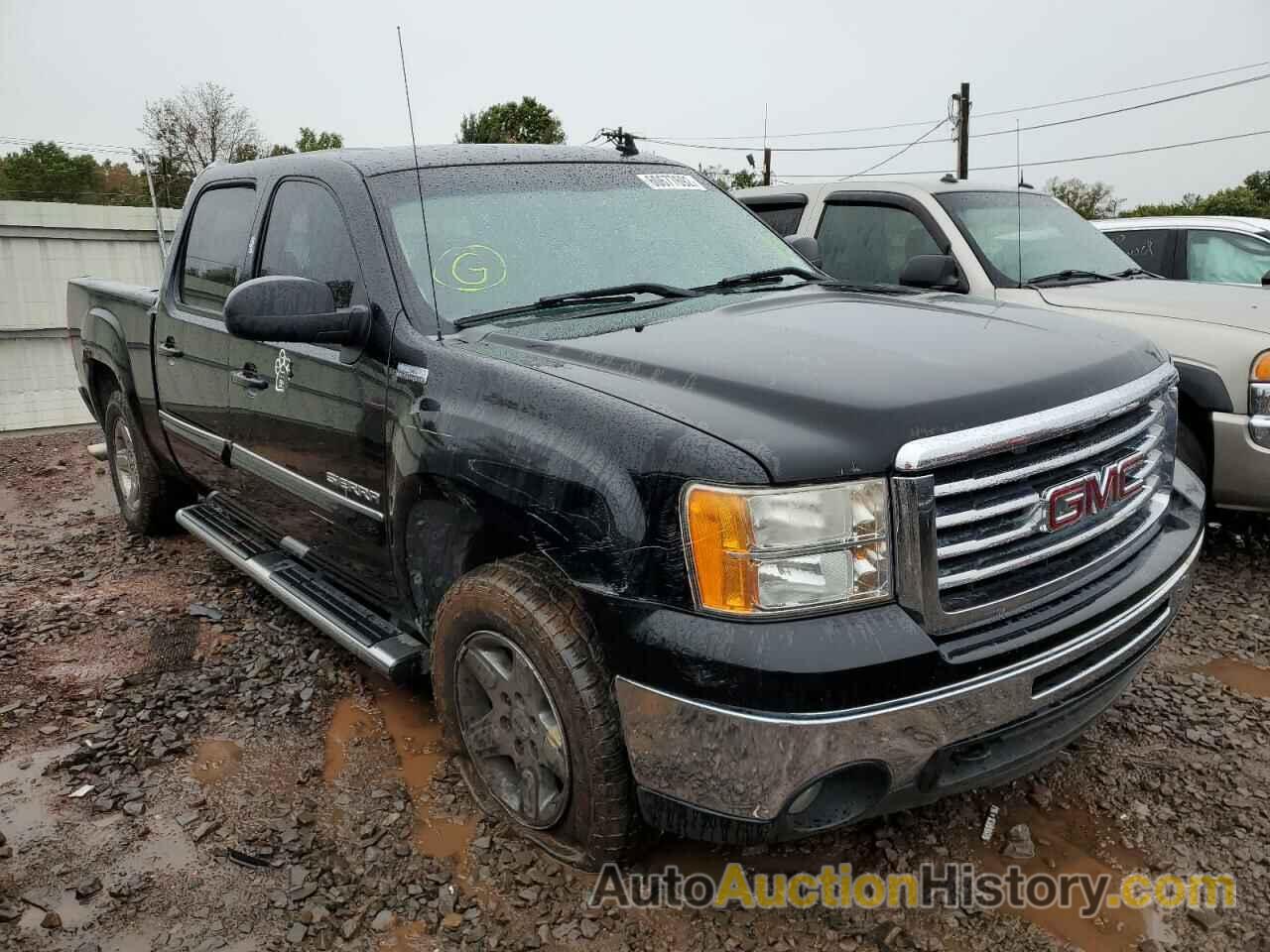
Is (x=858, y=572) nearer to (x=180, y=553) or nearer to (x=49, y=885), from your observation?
(x=49, y=885)

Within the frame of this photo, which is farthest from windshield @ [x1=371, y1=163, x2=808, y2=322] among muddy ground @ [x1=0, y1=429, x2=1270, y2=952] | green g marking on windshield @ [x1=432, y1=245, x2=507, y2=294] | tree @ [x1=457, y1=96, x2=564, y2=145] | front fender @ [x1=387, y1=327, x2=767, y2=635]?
tree @ [x1=457, y1=96, x2=564, y2=145]

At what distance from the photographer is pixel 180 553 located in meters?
5.19

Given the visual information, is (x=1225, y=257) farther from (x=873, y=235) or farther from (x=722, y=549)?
(x=722, y=549)

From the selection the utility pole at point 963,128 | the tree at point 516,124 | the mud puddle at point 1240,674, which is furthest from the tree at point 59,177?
the mud puddle at point 1240,674

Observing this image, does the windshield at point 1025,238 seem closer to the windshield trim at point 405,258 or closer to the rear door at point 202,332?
the windshield trim at point 405,258

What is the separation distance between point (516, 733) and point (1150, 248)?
7.07 metres

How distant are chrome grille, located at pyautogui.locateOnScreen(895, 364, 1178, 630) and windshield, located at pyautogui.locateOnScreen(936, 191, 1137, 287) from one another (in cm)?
325

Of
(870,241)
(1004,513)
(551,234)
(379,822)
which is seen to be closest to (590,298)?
(551,234)

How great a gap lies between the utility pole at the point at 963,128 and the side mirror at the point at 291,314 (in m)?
22.9

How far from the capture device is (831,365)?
220 centimetres

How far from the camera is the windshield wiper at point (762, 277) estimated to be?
3.17 m

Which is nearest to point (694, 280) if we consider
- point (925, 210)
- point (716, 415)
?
point (716, 415)

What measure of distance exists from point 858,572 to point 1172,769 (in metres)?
1.65

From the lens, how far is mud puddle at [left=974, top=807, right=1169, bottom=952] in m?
2.22
